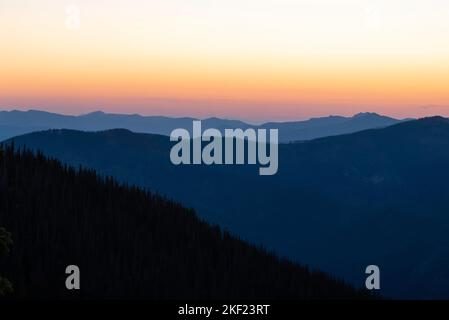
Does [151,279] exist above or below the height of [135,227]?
below

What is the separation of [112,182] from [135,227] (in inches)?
793

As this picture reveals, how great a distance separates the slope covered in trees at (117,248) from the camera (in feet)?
307

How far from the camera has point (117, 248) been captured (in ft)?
377

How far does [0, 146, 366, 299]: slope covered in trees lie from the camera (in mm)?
93500

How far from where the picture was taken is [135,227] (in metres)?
130

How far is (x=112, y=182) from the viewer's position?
5758 inches
